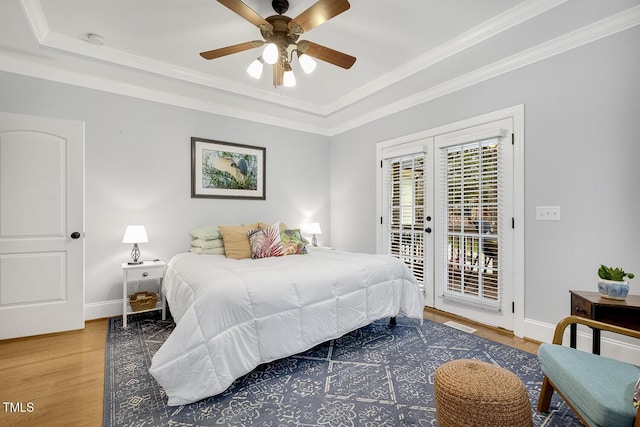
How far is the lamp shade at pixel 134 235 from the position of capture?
10.1ft

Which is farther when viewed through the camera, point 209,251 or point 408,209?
point 408,209

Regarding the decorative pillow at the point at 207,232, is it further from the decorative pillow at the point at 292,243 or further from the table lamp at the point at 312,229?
the table lamp at the point at 312,229

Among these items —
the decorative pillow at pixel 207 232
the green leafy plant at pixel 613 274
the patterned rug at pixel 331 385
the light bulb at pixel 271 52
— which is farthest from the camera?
the decorative pillow at pixel 207 232

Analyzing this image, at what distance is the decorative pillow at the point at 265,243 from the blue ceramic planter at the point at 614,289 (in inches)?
103

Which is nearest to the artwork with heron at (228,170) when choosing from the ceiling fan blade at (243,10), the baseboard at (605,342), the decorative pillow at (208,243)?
the decorative pillow at (208,243)

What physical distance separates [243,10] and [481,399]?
2438 mm

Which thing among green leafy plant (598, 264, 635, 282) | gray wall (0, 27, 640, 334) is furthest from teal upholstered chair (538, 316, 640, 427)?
gray wall (0, 27, 640, 334)

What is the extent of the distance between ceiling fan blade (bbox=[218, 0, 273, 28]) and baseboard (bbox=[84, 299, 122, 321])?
3.16m

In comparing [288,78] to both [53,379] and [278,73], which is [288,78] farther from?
[53,379]

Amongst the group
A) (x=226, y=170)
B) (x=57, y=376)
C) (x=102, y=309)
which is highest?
(x=226, y=170)

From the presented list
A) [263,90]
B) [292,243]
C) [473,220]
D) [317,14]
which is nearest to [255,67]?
[317,14]

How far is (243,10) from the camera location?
1.89 meters

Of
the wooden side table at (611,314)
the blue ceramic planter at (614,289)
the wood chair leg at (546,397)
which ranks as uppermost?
the blue ceramic planter at (614,289)

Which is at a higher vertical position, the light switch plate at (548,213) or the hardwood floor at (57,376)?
the light switch plate at (548,213)
